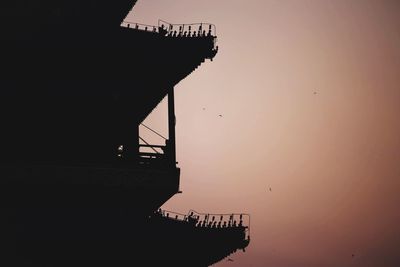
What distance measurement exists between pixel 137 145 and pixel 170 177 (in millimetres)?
1828

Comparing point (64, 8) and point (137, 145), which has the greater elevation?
point (64, 8)

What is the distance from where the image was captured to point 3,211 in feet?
32.9

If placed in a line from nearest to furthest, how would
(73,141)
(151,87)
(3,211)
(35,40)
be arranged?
(3,211) → (35,40) → (73,141) → (151,87)

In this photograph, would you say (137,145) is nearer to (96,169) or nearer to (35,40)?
(96,169)

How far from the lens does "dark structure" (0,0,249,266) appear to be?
33.7 ft

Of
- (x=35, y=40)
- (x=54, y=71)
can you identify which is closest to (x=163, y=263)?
(x=54, y=71)

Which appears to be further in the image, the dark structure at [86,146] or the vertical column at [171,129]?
the vertical column at [171,129]

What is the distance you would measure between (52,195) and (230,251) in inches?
233

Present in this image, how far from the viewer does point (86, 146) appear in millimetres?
11656

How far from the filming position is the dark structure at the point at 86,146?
1027cm

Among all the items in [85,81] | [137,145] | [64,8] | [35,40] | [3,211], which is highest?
[64,8]

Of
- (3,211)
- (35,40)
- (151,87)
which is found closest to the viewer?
(3,211)

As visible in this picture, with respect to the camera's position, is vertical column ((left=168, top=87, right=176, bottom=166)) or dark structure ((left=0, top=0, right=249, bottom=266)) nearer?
dark structure ((left=0, top=0, right=249, bottom=266))

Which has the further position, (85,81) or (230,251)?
(230,251)
